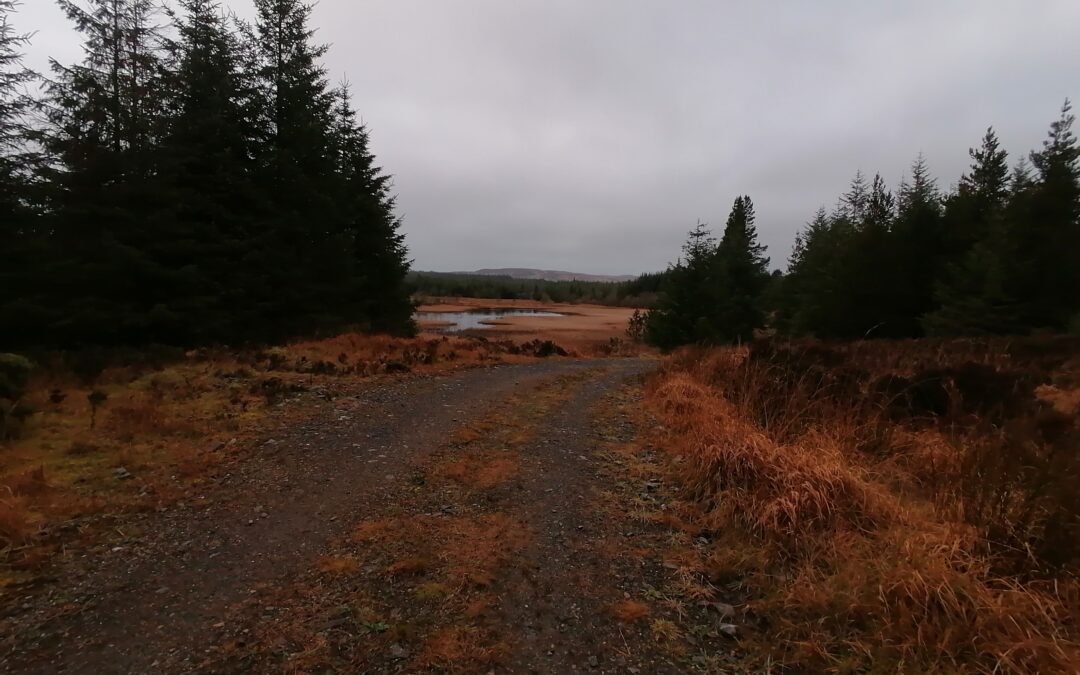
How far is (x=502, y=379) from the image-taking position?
38.2 feet

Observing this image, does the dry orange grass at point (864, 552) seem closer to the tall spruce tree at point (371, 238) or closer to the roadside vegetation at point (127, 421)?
the roadside vegetation at point (127, 421)

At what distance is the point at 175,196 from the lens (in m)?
11.8

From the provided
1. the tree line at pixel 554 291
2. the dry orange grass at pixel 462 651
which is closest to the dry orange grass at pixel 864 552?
the dry orange grass at pixel 462 651

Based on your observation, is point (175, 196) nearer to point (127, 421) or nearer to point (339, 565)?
point (127, 421)

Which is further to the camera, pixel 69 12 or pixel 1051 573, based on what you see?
pixel 69 12

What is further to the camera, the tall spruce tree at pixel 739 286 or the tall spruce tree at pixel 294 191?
the tall spruce tree at pixel 739 286

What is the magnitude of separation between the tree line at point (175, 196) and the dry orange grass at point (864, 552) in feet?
41.2

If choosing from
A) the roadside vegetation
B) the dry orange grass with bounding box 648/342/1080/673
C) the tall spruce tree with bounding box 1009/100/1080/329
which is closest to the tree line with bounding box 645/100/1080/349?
the tall spruce tree with bounding box 1009/100/1080/329

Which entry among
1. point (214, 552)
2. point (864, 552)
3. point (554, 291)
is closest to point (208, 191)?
point (214, 552)

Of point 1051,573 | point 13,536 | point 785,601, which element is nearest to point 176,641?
point 13,536

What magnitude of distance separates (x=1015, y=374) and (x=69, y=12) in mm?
22821

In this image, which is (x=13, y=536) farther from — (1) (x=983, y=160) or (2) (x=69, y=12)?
(1) (x=983, y=160)

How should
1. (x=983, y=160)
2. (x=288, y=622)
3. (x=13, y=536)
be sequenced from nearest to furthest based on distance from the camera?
(x=288, y=622) < (x=13, y=536) < (x=983, y=160)

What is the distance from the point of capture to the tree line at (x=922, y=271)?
18.6 metres
